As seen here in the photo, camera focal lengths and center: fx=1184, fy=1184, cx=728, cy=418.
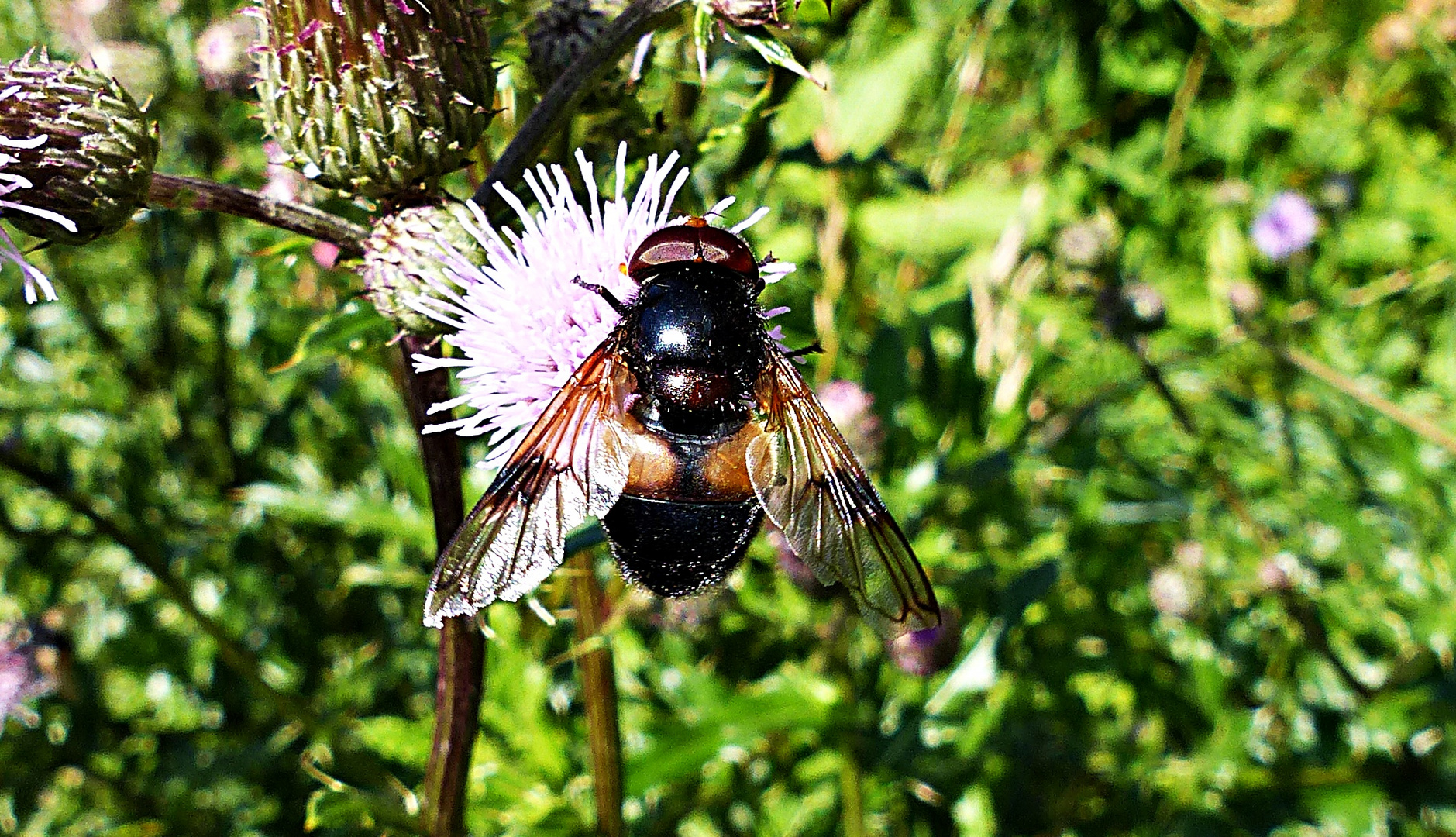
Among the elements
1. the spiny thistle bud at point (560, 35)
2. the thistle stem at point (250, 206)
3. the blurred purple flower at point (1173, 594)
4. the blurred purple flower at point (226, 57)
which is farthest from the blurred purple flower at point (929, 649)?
the blurred purple flower at point (226, 57)

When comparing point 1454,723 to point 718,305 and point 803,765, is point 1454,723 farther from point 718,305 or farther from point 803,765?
point 718,305

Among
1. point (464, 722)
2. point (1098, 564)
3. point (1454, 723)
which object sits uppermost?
point (464, 722)

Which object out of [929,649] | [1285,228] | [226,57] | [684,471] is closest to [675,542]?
[684,471]

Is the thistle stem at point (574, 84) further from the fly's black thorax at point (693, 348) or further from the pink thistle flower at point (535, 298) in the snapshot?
the fly's black thorax at point (693, 348)

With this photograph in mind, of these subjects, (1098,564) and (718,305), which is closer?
(718,305)

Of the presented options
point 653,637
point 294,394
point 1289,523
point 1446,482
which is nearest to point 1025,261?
point 1289,523

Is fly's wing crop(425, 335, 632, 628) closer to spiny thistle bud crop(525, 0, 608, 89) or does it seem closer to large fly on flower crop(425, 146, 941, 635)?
large fly on flower crop(425, 146, 941, 635)
